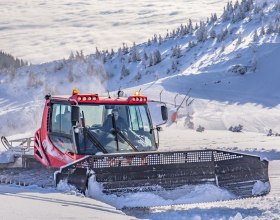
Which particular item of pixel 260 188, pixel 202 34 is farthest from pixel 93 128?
pixel 202 34

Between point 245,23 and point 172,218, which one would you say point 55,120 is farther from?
point 245,23

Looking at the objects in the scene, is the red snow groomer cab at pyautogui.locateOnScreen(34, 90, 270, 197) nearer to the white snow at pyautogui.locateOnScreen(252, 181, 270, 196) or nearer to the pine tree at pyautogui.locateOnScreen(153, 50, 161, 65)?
the white snow at pyautogui.locateOnScreen(252, 181, 270, 196)

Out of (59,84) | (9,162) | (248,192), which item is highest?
(248,192)

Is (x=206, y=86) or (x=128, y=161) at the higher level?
(x=128, y=161)

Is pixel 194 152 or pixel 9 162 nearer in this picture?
pixel 194 152

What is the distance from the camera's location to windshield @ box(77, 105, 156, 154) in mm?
11430

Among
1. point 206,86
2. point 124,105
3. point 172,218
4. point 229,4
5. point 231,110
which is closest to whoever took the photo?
point 172,218

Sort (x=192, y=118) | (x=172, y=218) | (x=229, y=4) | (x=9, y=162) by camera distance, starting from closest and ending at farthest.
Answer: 1. (x=172, y=218)
2. (x=9, y=162)
3. (x=192, y=118)
4. (x=229, y=4)

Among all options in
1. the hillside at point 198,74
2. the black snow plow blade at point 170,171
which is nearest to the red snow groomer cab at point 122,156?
the black snow plow blade at point 170,171

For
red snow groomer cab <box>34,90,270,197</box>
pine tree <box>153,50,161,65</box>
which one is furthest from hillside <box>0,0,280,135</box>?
red snow groomer cab <box>34,90,270,197</box>

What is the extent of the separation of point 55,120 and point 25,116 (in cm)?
1995

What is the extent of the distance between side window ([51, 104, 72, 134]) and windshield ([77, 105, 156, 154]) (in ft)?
1.45

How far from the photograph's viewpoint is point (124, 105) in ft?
39.8

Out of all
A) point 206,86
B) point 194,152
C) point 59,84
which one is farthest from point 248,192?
point 59,84
